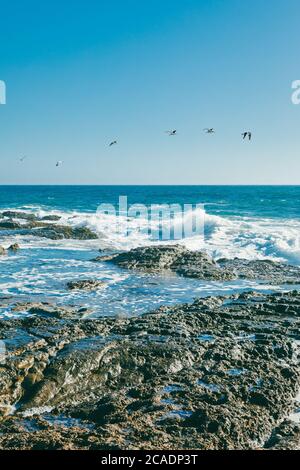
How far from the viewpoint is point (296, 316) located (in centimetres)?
1178

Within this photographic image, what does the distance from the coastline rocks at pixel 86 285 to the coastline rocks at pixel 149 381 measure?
3091mm

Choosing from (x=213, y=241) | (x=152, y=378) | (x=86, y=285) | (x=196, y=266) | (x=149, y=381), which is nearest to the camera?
(x=149, y=381)

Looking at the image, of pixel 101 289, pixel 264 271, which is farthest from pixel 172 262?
pixel 101 289

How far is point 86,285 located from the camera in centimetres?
1461

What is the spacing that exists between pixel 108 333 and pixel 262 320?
13.0ft

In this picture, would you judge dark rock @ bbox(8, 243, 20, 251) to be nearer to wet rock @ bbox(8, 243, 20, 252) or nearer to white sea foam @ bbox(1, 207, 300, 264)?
wet rock @ bbox(8, 243, 20, 252)

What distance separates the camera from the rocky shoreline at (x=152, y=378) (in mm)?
6249

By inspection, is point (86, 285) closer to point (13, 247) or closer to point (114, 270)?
point (114, 270)

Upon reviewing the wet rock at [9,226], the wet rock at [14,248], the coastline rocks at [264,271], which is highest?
the wet rock at [9,226]

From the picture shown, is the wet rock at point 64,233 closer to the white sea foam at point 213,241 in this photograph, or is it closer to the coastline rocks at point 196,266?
the white sea foam at point 213,241

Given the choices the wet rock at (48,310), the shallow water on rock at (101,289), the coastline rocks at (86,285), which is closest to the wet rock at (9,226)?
the shallow water on rock at (101,289)

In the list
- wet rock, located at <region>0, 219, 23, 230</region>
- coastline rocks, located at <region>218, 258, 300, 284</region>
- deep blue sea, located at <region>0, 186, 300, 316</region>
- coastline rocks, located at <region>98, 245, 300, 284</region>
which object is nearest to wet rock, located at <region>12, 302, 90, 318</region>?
deep blue sea, located at <region>0, 186, 300, 316</region>

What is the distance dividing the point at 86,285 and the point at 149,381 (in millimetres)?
7193

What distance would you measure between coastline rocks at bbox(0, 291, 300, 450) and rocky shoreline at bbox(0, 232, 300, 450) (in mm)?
18
